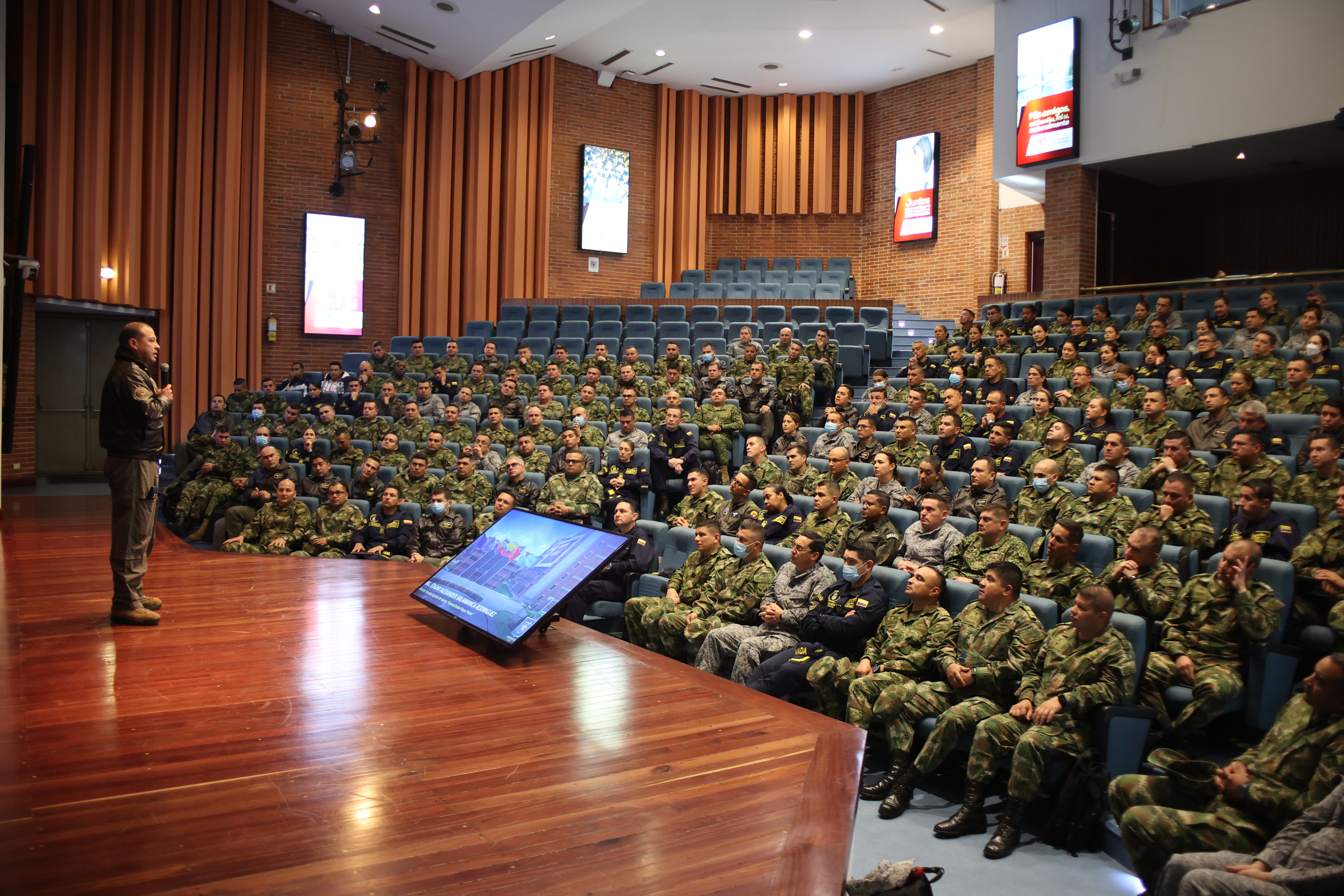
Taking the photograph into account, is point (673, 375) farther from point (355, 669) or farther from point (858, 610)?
point (355, 669)

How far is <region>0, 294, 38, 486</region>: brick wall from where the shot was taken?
833cm

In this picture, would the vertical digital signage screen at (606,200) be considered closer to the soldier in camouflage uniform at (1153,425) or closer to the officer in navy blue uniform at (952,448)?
the officer in navy blue uniform at (952,448)

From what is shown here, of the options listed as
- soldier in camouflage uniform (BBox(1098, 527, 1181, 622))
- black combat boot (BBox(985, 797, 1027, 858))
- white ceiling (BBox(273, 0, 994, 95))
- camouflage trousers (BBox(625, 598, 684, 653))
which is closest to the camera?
black combat boot (BBox(985, 797, 1027, 858))

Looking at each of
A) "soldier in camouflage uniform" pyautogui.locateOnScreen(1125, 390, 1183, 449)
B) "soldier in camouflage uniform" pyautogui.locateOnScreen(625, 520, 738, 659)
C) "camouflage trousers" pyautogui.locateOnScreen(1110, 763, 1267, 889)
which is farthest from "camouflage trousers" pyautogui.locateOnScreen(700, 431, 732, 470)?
"camouflage trousers" pyautogui.locateOnScreen(1110, 763, 1267, 889)

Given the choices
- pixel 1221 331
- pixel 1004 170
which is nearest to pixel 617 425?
pixel 1221 331

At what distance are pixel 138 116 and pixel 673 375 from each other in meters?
6.25

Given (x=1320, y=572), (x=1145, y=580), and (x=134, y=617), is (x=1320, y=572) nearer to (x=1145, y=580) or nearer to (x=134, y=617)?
(x=1145, y=580)

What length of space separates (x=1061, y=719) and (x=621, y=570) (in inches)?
95.3

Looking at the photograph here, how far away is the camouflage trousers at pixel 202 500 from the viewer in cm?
678

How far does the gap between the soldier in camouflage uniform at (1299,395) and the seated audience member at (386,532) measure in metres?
5.24

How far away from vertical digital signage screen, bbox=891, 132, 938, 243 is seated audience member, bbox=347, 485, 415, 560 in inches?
362

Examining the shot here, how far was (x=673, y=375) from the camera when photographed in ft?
25.7

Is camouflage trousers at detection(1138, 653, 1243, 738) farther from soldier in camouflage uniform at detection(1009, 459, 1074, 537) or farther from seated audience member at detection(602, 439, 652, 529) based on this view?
seated audience member at detection(602, 439, 652, 529)

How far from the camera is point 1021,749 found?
2.84m
